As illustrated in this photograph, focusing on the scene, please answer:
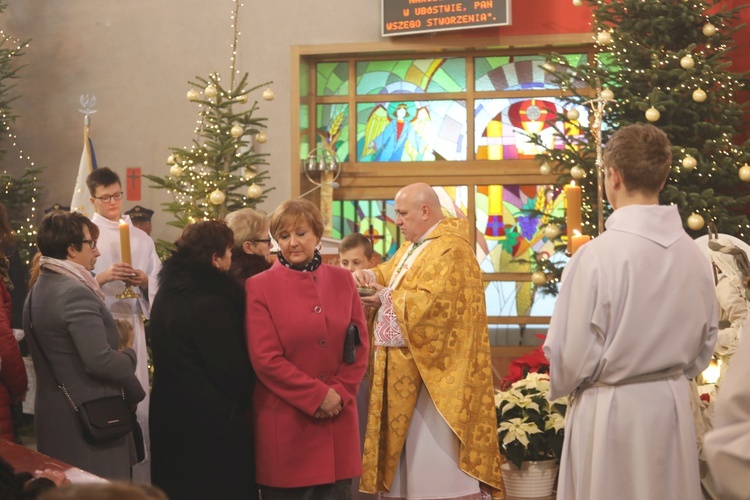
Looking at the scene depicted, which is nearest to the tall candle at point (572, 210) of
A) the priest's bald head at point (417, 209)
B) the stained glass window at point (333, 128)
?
the priest's bald head at point (417, 209)

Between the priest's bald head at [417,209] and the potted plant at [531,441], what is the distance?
1162 mm

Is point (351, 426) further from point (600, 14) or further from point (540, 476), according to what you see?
point (600, 14)

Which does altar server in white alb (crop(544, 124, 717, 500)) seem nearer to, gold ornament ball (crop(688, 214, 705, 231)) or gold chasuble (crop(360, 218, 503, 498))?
gold chasuble (crop(360, 218, 503, 498))

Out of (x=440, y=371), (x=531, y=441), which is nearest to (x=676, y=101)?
(x=531, y=441)

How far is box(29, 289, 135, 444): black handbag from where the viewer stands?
3.90 meters

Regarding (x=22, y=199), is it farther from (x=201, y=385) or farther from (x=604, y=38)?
(x=201, y=385)

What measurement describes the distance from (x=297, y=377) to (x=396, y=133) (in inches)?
231

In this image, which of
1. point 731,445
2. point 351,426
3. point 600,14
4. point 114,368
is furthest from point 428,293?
point 600,14

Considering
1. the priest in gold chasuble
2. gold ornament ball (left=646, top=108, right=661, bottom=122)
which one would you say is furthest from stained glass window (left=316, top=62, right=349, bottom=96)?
the priest in gold chasuble

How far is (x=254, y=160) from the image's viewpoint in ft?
26.3

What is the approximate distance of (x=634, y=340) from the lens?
321 centimetres

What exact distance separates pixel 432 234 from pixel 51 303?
1866mm

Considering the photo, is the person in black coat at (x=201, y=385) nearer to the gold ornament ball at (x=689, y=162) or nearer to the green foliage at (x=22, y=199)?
the gold ornament ball at (x=689, y=162)

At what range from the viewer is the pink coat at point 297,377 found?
142 inches
